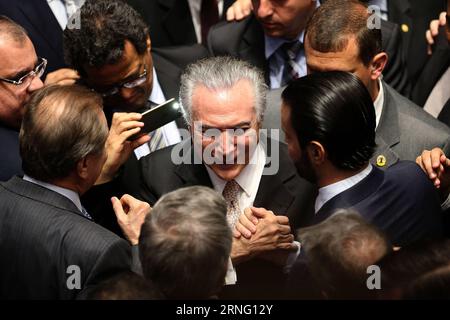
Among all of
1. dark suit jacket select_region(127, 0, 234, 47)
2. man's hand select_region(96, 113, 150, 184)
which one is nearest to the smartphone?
man's hand select_region(96, 113, 150, 184)

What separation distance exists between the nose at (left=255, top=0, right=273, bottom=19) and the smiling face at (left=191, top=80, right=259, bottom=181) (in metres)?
0.93

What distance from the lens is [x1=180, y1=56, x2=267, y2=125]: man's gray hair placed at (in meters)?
2.84

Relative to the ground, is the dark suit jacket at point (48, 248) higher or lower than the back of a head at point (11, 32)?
lower

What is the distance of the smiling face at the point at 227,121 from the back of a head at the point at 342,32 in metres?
0.49

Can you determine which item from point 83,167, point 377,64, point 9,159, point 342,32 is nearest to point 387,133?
point 377,64

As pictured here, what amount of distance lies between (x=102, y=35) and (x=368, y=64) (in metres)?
1.20

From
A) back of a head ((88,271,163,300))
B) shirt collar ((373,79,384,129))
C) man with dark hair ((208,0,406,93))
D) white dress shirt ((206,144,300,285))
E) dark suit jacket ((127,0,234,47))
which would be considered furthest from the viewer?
dark suit jacket ((127,0,234,47))

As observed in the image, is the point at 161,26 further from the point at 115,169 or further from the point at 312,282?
the point at 312,282

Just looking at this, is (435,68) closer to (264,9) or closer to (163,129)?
(264,9)

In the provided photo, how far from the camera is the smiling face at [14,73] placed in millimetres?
2941

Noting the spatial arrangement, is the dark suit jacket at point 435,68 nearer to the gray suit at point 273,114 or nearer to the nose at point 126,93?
the gray suit at point 273,114

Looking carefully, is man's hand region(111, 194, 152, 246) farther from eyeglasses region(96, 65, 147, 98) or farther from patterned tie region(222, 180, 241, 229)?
eyeglasses region(96, 65, 147, 98)

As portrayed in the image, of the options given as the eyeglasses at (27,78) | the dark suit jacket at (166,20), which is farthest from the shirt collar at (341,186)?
the dark suit jacket at (166,20)
